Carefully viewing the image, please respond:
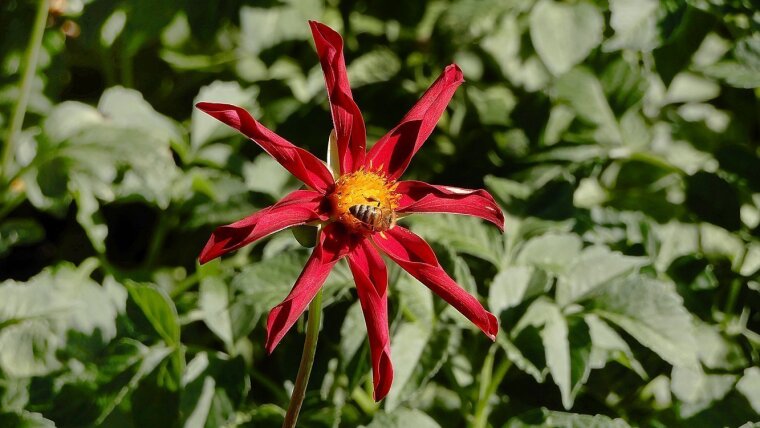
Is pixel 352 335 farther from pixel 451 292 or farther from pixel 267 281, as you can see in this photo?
pixel 451 292

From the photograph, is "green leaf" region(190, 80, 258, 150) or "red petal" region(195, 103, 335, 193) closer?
"red petal" region(195, 103, 335, 193)

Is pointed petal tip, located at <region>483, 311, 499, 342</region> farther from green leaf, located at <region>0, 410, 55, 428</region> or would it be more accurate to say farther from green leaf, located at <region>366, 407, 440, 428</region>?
green leaf, located at <region>0, 410, 55, 428</region>

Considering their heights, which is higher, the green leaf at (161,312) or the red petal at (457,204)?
the red petal at (457,204)

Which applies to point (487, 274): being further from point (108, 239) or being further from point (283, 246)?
point (108, 239)

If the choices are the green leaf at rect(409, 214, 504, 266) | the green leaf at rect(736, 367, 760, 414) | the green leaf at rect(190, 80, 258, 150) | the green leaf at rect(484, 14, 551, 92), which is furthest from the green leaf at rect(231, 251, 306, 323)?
the green leaf at rect(484, 14, 551, 92)

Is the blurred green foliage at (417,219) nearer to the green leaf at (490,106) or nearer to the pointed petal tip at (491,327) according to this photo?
the green leaf at (490,106)

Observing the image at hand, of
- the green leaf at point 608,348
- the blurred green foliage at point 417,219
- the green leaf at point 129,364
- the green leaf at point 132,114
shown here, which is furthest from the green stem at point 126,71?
the green leaf at point 608,348

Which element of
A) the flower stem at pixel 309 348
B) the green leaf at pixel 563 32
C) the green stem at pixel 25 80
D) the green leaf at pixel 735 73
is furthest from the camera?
the green leaf at pixel 563 32
